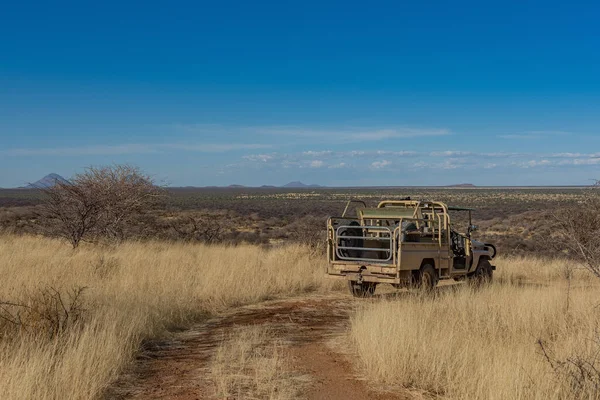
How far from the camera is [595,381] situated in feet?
17.2

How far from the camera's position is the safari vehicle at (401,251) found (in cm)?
1137

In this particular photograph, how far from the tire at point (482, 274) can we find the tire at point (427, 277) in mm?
1931

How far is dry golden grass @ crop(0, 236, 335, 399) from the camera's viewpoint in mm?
5629

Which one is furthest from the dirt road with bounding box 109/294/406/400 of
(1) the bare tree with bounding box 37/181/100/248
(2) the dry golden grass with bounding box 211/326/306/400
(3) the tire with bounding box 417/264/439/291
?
(1) the bare tree with bounding box 37/181/100/248

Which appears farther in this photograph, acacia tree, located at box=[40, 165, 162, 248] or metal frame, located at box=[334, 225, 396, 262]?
acacia tree, located at box=[40, 165, 162, 248]

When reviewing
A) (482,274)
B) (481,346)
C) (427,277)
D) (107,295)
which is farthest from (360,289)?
(481,346)

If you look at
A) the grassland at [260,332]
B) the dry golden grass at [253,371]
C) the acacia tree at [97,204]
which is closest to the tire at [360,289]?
the grassland at [260,332]

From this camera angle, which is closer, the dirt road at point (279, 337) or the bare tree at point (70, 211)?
the dirt road at point (279, 337)

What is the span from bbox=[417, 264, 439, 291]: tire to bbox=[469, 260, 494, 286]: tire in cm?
193

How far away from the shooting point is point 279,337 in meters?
8.28

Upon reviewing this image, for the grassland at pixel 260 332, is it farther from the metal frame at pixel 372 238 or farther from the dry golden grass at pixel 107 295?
the metal frame at pixel 372 238

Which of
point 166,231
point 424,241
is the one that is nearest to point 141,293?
point 424,241

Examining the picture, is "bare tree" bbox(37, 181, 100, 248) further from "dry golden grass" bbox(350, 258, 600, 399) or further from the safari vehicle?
"dry golden grass" bbox(350, 258, 600, 399)

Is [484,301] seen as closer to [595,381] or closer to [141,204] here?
[595,381]
